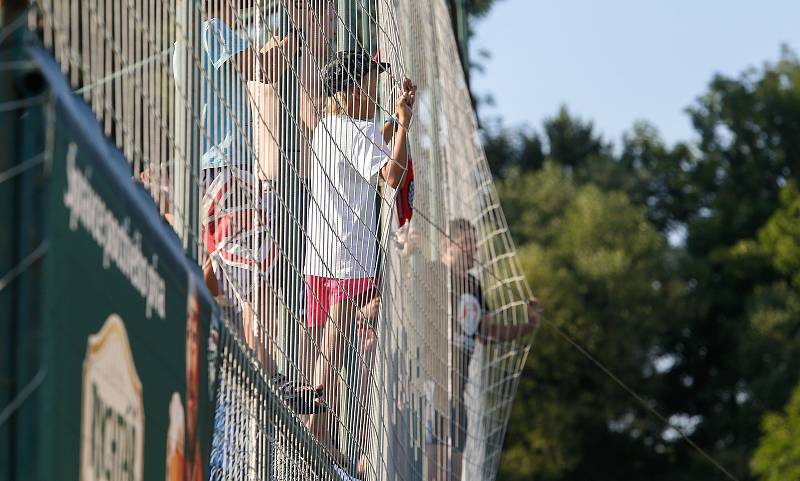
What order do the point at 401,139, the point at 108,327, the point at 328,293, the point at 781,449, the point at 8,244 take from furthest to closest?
the point at 781,449 → the point at 401,139 → the point at 328,293 → the point at 108,327 → the point at 8,244

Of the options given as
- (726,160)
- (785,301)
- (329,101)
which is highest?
(329,101)

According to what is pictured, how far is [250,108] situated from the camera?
361 centimetres

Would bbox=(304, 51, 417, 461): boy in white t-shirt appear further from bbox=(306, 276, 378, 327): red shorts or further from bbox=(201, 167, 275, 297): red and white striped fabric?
bbox=(201, 167, 275, 297): red and white striped fabric

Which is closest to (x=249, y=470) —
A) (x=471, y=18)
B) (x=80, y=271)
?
(x=80, y=271)

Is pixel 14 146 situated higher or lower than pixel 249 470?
higher

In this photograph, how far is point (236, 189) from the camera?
3588 mm

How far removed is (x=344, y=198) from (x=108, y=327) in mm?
2154

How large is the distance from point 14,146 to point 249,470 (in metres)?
1.56

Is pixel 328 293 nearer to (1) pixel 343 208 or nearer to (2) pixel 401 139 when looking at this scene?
(1) pixel 343 208

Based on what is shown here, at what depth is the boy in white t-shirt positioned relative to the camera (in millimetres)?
4160

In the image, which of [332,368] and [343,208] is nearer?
[332,368]

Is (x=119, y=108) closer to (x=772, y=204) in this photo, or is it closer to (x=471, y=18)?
(x=471, y=18)

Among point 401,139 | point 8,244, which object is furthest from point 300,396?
point 8,244

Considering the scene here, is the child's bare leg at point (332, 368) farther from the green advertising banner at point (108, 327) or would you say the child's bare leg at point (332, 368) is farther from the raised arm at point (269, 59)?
the green advertising banner at point (108, 327)
